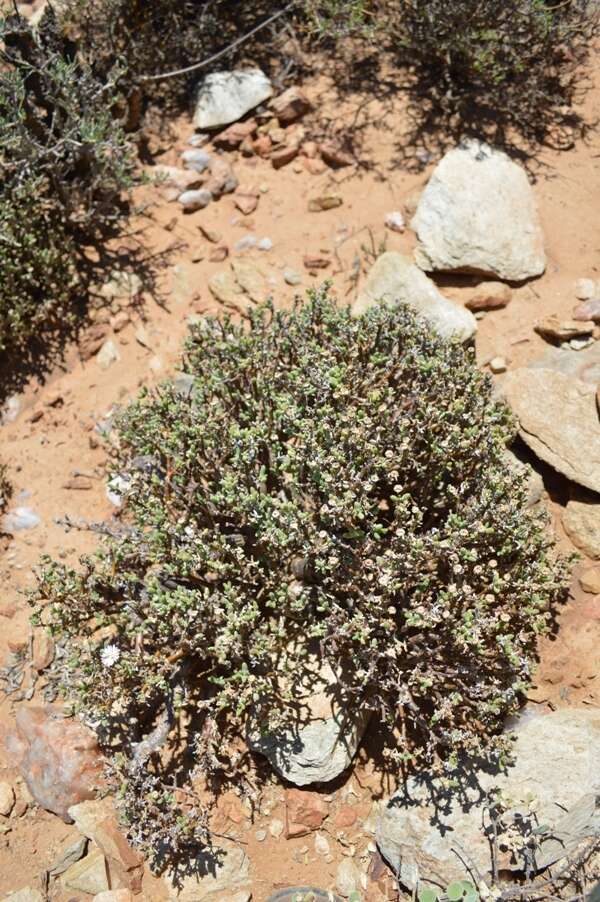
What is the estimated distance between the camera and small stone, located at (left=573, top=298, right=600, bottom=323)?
186 inches

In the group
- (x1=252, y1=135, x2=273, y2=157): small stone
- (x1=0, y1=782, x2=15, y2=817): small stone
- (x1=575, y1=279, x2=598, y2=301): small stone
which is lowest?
(x1=575, y1=279, x2=598, y2=301): small stone

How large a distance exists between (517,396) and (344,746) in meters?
2.12

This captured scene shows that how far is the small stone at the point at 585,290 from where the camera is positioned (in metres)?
4.84

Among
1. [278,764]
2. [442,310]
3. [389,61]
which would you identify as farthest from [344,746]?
[389,61]

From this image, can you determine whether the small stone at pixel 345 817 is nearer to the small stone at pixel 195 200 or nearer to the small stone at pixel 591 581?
the small stone at pixel 591 581

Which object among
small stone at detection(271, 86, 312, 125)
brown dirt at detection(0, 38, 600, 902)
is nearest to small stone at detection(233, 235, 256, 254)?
brown dirt at detection(0, 38, 600, 902)

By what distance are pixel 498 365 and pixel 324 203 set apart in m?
1.91

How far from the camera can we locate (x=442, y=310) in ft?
15.8

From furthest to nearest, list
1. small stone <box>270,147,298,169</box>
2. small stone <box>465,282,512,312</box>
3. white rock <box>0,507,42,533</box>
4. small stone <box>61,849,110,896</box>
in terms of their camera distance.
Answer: small stone <box>270,147,298,169</box> < small stone <box>465,282,512,312</box> < white rock <box>0,507,42,533</box> < small stone <box>61,849,110,896</box>

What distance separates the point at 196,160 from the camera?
598 cm

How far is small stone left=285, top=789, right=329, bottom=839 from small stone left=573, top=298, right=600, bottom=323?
322 centimetres

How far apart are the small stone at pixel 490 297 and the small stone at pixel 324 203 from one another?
51.9 inches

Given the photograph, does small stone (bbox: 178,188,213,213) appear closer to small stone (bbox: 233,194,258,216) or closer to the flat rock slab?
small stone (bbox: 233,194,258,216)

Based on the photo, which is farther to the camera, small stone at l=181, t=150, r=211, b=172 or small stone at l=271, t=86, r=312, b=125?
small stone at l=181, t=150, r=211, b=172
